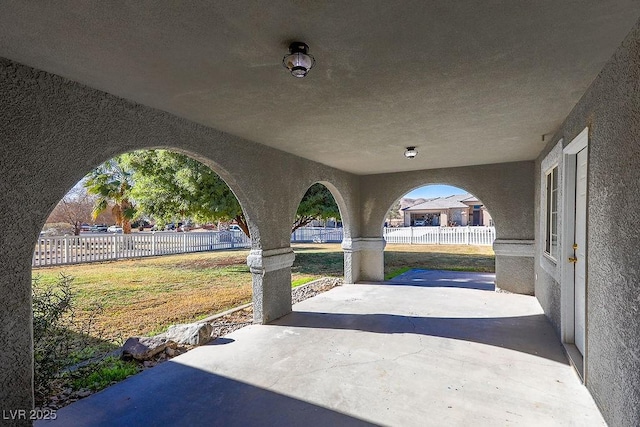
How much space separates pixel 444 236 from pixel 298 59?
20.2 metres

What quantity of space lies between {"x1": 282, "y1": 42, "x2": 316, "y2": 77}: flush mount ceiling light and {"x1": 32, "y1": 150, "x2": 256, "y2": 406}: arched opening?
7.94 ft

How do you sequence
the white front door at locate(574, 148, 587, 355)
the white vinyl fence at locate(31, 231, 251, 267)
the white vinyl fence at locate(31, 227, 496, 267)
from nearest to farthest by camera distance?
the white front door at locate(574, 148, 587, 355), the white vinyl fence at locate(31, 231, 251, 267), the white vinyl fence at locate(31, 227, 496, 267)

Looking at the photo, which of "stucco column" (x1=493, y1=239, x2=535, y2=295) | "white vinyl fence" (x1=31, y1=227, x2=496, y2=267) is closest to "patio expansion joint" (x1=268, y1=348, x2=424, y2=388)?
"stucco column" (x1=493, y1=239, x2=535, y2=295)

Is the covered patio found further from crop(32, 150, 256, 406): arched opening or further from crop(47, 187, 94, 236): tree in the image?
crop(47, 187, 94, 236): tree

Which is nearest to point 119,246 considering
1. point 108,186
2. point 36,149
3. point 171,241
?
point 171,241

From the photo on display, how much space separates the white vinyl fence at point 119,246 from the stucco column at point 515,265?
12.2m

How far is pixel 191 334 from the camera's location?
489 cm

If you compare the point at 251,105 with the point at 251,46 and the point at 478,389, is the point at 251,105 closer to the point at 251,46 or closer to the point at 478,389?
the point at 251,46

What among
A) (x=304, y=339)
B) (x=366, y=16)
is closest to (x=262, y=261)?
(x=304, y=339)

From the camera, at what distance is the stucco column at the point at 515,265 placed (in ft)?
25.2

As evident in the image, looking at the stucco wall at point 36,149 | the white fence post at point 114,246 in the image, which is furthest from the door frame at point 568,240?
the white fence post at point 114,246

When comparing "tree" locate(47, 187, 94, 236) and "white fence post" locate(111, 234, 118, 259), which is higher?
"tree" locate(47, 187, 94, 236)

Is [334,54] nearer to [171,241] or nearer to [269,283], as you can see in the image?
[269,283]

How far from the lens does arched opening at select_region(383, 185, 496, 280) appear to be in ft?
41.0
